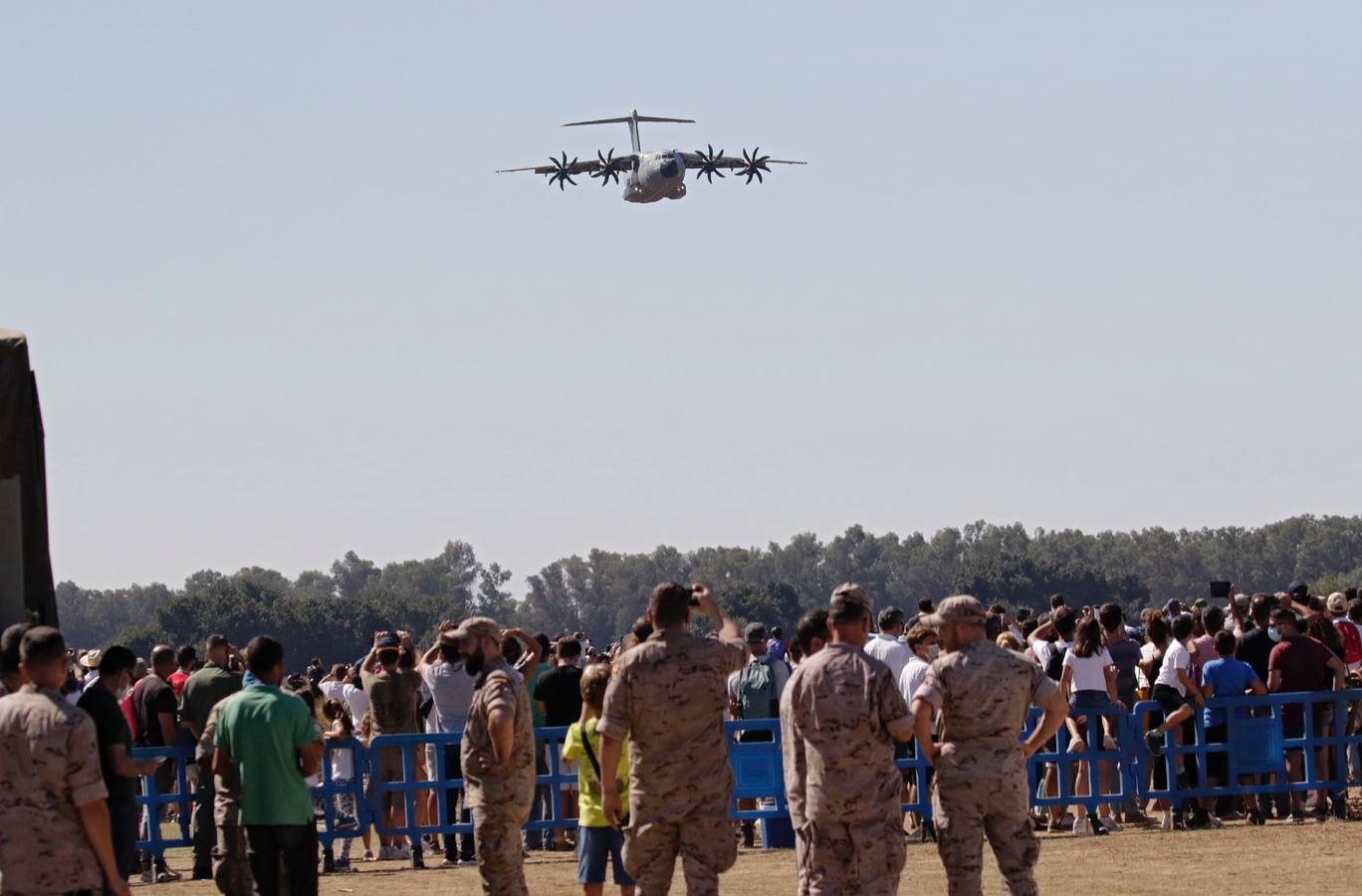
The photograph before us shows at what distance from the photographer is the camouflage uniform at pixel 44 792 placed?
8375 millimetres

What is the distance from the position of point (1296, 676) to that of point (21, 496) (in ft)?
33.4

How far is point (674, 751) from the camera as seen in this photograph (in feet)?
31.9

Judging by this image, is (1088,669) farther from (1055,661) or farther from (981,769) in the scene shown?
(981,769)

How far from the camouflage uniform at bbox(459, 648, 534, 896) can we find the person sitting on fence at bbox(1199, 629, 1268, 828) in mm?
8292

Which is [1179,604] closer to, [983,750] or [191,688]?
[191,688]

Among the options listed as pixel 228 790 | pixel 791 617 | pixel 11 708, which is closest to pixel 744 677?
pixel 228 790

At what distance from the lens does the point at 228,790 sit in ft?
36.1

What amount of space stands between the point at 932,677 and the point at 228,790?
3.67m

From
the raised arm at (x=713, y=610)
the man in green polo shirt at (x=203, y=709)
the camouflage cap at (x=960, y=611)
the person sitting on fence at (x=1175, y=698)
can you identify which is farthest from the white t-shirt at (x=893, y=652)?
the raised arm at (x=713, y=610)

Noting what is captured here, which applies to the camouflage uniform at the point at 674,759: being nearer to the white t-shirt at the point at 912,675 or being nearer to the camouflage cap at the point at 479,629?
the camouflage cap at the point at 479,629

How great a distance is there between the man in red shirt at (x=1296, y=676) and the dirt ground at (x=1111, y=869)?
1.66 feet

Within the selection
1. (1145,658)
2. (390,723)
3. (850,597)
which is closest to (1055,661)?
(1145,658)

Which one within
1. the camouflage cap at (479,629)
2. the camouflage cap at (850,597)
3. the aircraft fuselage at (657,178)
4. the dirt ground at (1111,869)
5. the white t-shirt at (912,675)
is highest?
the aircraft fuselage at (657,178)

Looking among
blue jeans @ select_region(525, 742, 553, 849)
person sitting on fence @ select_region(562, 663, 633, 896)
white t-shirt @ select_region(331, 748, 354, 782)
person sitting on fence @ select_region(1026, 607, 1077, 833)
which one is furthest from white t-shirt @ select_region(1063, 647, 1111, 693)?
person sitting on fence @ select_region(562, 663, 633, 896)
